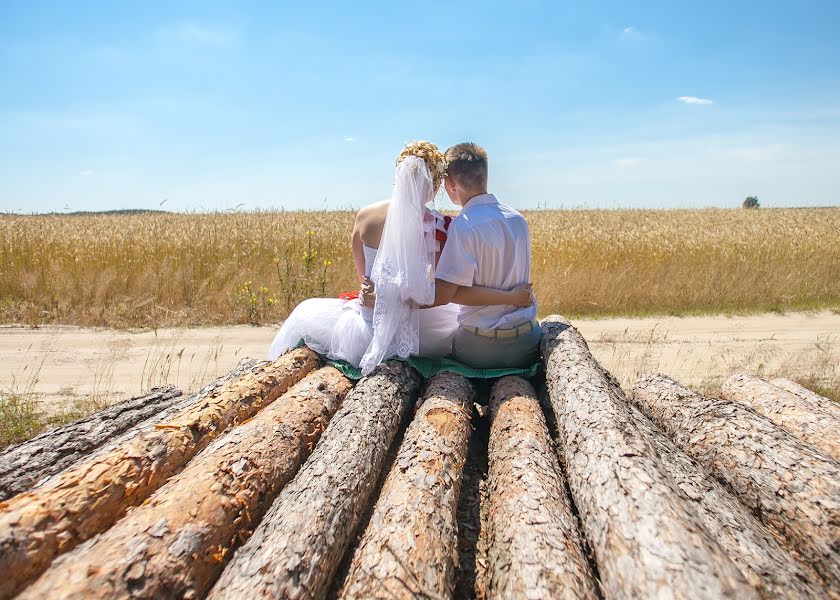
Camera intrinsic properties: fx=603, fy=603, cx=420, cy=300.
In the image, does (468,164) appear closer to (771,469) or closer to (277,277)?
(771,469)

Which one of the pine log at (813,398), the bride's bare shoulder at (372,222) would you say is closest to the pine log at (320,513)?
the bride's bare shoulder at (372,222)

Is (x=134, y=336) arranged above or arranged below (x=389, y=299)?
below

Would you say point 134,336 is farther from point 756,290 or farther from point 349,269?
point 756,290

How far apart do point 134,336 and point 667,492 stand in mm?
8347

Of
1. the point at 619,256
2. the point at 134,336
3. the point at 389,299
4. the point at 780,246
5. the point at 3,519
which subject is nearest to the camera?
the point at 3,519

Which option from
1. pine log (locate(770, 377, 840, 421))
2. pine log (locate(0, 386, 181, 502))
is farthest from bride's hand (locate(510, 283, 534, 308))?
pine log (locate(0, 386, 181, 502))

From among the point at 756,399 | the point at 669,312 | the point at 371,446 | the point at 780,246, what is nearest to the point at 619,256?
the point at 669,312

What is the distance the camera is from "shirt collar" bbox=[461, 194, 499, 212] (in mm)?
4783

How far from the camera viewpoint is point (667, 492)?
2488 millimetres

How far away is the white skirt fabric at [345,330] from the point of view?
5.11 meters

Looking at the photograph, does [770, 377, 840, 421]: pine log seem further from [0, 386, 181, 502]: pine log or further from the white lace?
[0, 386, 181, 502]: pine log

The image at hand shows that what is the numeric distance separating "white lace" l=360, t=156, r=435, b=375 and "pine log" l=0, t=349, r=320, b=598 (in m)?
1.21

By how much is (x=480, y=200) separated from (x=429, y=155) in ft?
1.79

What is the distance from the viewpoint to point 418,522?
272 centimetres
